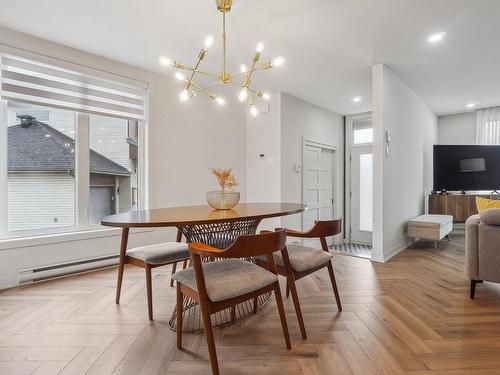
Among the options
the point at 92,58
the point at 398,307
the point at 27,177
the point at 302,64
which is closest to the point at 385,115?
the point at 302,64

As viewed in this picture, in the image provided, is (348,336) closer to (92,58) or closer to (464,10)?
(464,10)

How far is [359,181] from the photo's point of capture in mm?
5945

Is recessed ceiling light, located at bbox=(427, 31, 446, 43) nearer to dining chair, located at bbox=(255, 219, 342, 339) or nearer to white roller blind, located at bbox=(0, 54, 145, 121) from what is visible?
dining chair, located at bbox=(255, 219, 342, 339)

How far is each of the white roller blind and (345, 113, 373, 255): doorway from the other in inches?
168

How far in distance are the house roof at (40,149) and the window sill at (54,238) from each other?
0.70 meters

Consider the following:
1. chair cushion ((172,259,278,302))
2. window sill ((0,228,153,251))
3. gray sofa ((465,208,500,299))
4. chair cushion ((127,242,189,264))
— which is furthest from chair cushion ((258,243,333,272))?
window sill ((0,228,153,251))

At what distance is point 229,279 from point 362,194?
5042 mm

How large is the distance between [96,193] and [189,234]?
200 centimetres

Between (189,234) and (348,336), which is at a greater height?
(189,234)

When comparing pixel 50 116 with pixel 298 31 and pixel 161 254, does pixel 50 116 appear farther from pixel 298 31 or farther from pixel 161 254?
pixel 298 31

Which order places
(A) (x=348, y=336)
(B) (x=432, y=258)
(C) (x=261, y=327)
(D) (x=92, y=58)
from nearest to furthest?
(A) (x=348, y=336) < (C) (x=261, y=327) < (D) (x=92, y=58) < (B) (x=432, y=258)

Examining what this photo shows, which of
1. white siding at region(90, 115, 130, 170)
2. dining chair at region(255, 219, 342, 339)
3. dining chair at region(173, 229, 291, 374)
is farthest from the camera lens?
white siding at region(90, 115, 130, 170)

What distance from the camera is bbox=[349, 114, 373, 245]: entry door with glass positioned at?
582 cm

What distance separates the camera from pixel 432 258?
3771 millimetres
